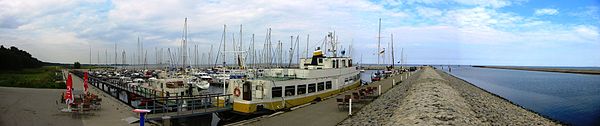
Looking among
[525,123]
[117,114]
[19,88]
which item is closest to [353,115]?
[525,123]

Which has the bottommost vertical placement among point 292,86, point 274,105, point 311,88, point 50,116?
point 50,116

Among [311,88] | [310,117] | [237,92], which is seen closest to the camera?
[310,117]

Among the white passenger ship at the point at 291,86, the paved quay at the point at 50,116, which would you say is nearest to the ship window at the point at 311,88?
the white passenger ship at the point at 291,86

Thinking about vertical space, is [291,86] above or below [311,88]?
above

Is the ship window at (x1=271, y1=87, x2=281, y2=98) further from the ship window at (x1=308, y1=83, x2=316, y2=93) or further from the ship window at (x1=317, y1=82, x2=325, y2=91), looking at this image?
the ship window at (x1=317, y1=82, x2=325, y2=91)

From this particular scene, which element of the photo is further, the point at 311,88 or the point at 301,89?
the point at 311,88

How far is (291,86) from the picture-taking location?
19.5 m

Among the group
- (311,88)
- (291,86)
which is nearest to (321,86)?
(311,88)

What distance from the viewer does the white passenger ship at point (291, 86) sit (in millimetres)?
17891

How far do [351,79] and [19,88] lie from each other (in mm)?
29962

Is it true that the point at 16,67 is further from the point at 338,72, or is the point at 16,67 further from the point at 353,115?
the point at 338,72

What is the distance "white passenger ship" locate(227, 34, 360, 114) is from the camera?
1789cm

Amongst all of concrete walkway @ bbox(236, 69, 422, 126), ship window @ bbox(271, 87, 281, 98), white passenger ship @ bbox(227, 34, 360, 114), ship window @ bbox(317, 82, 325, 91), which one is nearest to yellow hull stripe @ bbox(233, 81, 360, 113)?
white passenger ship @ bbox(227, 34, 360, 114)

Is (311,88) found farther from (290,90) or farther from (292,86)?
(290,90)
